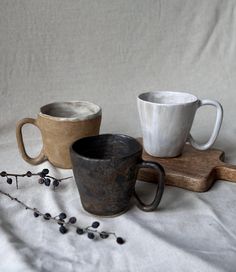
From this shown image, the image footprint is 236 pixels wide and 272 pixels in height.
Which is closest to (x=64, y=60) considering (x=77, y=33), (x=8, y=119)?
(x=77, y=33)

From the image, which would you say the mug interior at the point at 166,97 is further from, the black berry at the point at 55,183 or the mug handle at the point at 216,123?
the black berry at the point at 55,183

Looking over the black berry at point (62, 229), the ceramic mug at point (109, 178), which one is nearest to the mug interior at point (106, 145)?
the ceramic mug at point (109, 178)

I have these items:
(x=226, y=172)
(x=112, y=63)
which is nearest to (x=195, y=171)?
(x=226, y=172)

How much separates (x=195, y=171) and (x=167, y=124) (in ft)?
0.28

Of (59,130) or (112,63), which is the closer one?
(59,130)

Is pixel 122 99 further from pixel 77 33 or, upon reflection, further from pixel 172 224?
pixel 172 224

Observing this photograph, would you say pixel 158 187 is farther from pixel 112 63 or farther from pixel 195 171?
pixel 112 63

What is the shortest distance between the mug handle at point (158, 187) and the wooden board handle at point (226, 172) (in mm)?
148

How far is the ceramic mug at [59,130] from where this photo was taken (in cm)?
68

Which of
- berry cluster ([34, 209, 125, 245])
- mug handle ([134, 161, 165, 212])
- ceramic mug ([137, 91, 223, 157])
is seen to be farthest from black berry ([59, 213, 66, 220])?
ceramic mug ([137, 91, 223, 157])

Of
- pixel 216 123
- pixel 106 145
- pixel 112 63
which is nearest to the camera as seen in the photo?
pixel 106 145

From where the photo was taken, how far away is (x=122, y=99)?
1.06m

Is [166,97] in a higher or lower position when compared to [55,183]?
higher

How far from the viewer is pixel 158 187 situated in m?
0.56
